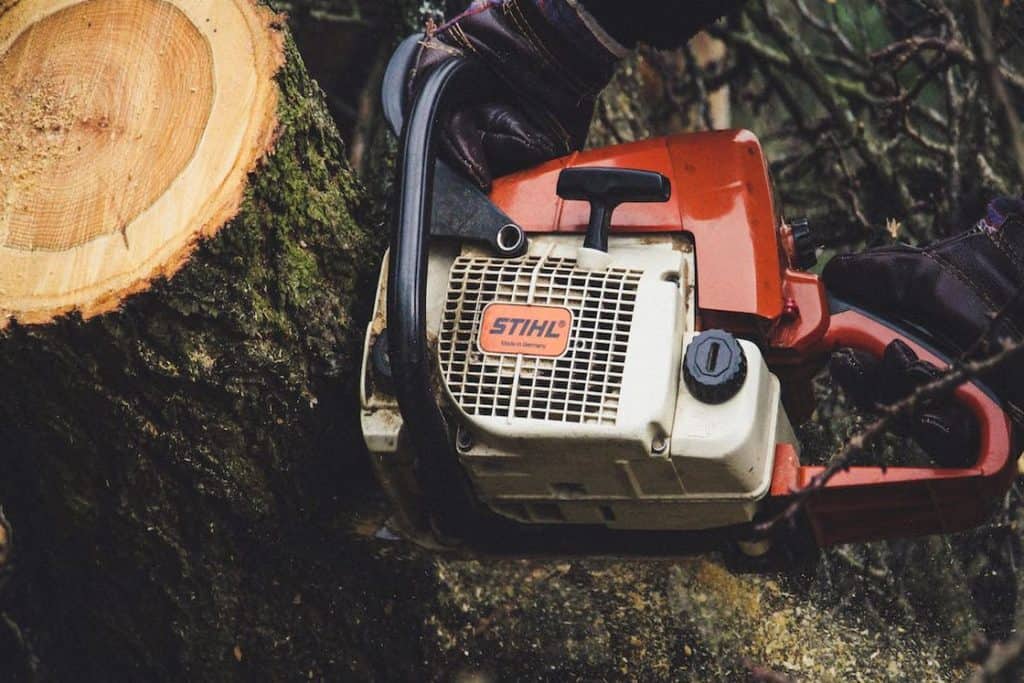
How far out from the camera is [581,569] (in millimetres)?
2033

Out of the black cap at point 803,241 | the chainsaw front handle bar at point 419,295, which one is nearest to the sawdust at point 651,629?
the chainsaw front handle bar at point 419,295

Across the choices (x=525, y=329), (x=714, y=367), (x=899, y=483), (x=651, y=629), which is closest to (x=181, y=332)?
(x=525, y=329)

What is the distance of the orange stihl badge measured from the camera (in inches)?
64.9

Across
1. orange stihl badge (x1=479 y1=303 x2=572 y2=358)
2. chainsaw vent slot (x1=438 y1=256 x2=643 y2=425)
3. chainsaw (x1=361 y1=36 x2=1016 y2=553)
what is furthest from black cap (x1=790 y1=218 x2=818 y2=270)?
orange stihl badge (x1=479 y1=303 x2=572 y2=358)

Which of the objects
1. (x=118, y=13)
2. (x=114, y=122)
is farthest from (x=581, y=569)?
(x=118, y=13)

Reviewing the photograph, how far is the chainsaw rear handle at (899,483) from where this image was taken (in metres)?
1.68

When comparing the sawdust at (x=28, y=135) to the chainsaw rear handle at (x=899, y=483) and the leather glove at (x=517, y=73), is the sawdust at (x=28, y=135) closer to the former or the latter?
the leather glove at (x=517, y=73)

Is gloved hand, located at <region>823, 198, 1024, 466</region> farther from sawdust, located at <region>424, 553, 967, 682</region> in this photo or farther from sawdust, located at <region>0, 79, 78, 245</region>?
sawdust, located at <region>0, 79, 78, 245</region>

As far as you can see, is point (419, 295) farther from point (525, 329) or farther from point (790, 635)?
point (790, 635)

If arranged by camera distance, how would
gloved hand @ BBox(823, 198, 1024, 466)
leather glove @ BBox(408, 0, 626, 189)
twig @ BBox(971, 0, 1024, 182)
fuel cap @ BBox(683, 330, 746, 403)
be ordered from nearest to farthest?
twig @ BBox(971, 0, 1024, 182) → fuel cap @ BBox(683, 330, 746, 403) → gloved hand @ BBox(823, 198, 1024, 466) → leather glove @ BBox(408, 0, 626, 189)

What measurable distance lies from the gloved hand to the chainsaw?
3 centimetres

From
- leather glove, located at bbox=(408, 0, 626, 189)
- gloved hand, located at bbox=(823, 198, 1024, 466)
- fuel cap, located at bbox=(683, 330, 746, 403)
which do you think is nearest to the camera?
fuel cap, located at bbox=(683, 330, 746, 403)

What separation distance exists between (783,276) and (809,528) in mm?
388

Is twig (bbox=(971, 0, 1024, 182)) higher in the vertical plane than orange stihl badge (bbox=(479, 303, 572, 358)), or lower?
higher
